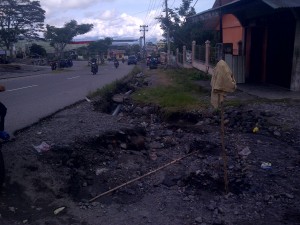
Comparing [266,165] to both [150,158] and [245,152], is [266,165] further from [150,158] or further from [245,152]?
[150,158]

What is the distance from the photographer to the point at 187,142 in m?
7.61

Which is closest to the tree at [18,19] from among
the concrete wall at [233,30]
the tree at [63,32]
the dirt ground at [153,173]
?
the tree at [63,32]

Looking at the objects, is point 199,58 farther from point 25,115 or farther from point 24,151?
point 24,151

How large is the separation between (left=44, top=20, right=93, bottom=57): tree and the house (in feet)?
126

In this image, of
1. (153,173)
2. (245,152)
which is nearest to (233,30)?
(245,152)

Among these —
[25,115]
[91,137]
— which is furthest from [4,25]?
[91,137]

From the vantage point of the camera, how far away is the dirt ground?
4574 mm

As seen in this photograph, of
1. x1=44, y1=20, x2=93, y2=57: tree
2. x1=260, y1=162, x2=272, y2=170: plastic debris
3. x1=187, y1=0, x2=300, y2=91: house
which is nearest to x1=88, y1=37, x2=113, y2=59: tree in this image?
x1=44, y1=20, x2=93, y2=57: tree

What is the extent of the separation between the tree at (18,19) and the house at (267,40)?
124 ft

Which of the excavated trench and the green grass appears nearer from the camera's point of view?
the excavated trench

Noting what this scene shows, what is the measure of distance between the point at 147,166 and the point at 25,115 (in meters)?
4.79

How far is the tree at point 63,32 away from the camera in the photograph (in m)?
52.5

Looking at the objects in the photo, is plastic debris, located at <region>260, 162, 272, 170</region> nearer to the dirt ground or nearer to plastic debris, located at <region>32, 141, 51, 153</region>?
the dirt ground

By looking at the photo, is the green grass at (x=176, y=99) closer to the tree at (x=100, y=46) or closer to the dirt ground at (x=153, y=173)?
the dirt ground at (x=153, y=173)
